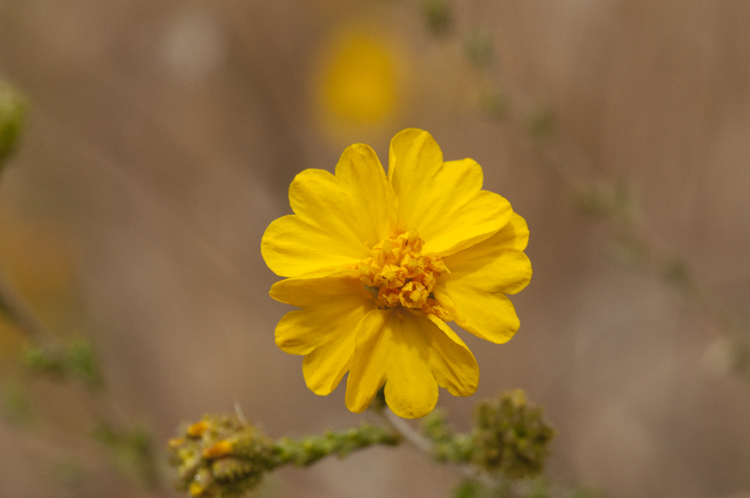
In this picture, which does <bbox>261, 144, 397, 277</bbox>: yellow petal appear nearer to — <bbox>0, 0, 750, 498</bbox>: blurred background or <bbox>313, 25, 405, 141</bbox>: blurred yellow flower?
<bbox>0, 0, 750, 498</bbox>: blurred background

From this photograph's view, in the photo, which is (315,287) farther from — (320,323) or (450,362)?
(450,362)

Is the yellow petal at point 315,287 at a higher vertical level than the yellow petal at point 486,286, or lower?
higher

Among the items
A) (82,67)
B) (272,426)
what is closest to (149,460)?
(272,426)

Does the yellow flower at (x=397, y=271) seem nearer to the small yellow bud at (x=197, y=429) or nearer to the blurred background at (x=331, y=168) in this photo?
the small yellow bud at (x=197, y=429)

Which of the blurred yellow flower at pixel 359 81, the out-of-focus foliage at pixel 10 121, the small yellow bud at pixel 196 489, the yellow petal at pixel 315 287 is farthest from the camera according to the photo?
the blurred yellow flower at pixel 359 81

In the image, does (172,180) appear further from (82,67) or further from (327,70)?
(327,70)

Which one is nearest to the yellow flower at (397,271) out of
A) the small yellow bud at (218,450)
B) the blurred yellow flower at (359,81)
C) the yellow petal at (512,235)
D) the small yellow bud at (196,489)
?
the yellow petal at (512,235)

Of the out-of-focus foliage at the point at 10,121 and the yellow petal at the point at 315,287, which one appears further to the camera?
the out-of-focus foliage at the point at 10,121

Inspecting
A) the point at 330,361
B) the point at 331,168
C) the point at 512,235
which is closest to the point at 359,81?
the point at 331,168
